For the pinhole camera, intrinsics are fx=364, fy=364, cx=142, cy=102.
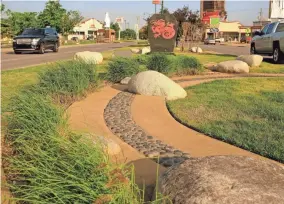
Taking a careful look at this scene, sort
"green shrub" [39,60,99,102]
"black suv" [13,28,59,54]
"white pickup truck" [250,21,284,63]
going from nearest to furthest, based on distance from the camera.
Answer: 1. "green shrub" [39,60,99,102]
2. "white pickup truck" [250,21,284,63]
3. "black suv" [13,28,59,54]

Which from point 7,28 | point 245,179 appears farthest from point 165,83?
point 7,28

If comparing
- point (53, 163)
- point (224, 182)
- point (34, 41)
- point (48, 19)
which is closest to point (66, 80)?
point (53, 163)

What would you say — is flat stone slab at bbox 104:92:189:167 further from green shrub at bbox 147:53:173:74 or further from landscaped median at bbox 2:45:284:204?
green shrub at bbox 147:53:173:74

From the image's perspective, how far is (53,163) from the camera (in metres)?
3.07

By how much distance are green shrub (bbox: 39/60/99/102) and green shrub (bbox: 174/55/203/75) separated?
14.3ft

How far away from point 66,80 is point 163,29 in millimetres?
10776

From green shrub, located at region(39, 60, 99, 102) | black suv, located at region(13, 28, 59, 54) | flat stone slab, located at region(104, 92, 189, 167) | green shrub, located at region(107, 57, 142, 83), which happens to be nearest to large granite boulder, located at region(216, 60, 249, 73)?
green shrub, located at region(107, 57, 142, 83)

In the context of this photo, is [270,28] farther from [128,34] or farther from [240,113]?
[128,34]

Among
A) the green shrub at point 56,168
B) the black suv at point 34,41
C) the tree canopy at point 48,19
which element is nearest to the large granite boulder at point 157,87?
the green shrub at point 56,168

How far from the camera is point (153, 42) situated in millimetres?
17766

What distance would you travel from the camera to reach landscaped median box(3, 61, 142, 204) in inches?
104

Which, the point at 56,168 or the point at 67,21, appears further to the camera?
the point at 67,21

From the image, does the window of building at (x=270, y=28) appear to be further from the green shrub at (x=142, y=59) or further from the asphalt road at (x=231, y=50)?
the asphalt road at (x=231, y=50)

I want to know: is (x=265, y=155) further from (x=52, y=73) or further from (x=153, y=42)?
(x=153, y=42)
